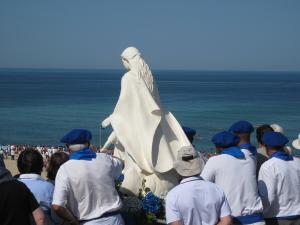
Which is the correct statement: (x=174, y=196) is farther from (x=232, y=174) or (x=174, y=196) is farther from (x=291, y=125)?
(x=291, y=125)

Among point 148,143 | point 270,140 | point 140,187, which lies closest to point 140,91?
point 148,143

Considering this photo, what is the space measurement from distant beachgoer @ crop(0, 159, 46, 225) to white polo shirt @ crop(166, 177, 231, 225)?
98 cm

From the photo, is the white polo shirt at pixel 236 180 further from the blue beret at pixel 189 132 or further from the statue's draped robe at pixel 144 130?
the statue's draped robe at pixel 144 130

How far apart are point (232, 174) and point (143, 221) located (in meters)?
1.73

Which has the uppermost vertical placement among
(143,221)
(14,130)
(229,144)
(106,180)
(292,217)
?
(229,144)

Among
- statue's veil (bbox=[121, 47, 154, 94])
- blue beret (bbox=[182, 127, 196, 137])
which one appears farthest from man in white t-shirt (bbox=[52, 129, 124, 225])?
statue's veil (bbox=[121, 47, 154, 94])

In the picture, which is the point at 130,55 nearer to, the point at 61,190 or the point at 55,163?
the point at 55,163

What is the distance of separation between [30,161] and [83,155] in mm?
451

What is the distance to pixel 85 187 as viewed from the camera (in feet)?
14.8

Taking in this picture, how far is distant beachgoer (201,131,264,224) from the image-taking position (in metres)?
4.57

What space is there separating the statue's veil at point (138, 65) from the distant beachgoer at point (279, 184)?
2572 mm

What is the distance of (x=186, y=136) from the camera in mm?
6953

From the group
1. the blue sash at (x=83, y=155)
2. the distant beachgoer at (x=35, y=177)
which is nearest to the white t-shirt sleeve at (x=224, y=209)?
the blue sash at (x=83, y=155)

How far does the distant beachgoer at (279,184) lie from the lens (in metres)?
4.86
